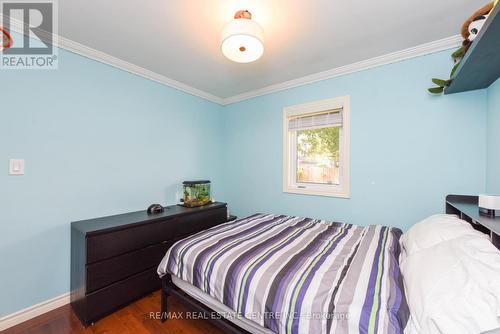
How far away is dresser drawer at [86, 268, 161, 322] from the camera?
5.48ft

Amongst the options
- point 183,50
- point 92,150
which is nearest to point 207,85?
point 183,50

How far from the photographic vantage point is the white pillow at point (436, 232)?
111 cm

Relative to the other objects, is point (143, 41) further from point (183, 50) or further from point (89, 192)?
point (89, 192)

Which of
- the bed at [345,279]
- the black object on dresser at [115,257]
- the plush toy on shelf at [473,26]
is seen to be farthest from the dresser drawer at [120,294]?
the plush toy on shelf at [473,26]

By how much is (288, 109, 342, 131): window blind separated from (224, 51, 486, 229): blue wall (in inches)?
7.8

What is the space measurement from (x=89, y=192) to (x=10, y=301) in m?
0.96

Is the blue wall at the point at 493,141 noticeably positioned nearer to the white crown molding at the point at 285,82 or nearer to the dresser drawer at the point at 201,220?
the white crown molding at the point at 285,82

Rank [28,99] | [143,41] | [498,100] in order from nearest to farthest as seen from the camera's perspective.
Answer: [498,100] → [28,99] → [143,41]

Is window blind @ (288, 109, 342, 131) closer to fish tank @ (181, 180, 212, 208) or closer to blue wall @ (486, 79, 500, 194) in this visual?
blue wall @ (486, 79, 500, 194)

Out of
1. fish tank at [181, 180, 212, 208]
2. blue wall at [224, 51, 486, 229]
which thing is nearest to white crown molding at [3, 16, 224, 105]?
fish tank at [181, 180, 212, 208]

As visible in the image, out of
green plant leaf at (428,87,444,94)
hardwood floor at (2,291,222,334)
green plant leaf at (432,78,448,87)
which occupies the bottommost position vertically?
hardwood floor at (2,291,222,334)

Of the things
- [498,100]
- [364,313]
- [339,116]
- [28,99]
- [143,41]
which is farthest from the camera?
[339,116]

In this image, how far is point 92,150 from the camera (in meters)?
2.07

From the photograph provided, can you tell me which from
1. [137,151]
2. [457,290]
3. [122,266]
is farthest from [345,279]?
[137,151]
